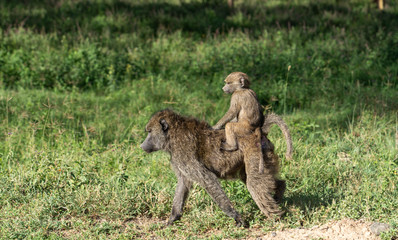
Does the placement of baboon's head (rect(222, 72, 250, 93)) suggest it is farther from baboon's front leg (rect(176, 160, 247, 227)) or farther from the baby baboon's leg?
baboon's front leg (rect(176, 160, 247, 227))

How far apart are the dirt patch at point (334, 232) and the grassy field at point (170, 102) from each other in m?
0.16

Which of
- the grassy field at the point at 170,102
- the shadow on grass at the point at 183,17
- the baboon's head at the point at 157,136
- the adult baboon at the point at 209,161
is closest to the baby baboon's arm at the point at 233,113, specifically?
the adult baboon at the point at 209,161

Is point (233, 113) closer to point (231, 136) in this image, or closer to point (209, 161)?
point (231, 136)

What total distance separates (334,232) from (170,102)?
2.71 m

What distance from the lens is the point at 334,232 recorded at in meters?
4.54

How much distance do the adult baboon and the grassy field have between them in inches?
12.2

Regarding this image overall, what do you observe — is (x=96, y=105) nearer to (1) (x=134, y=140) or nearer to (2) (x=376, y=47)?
(1) (x=134, y=140)

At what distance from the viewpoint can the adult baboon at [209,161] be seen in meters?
4.67

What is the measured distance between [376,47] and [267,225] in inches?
292

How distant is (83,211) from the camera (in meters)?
5.09

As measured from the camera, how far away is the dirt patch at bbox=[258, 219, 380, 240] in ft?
14.7

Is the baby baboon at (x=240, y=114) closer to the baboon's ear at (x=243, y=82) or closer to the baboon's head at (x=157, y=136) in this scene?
the baboon's ear at (x=243, y=82)

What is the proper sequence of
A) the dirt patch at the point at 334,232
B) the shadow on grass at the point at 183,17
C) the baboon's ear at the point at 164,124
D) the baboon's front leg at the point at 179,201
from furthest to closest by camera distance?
the shadow on grass at the point at 183,17 → the baboon's front leg at the point at 179,201 → the baboon's ear at the point at 164,124 → the dirt patch at the point at 334,232

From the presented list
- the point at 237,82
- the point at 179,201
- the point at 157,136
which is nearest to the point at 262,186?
the point at 179,201
